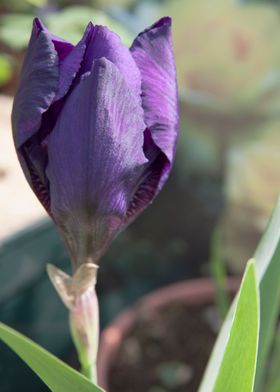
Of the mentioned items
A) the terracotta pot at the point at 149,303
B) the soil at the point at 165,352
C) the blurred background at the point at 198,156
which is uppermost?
the blurred background at the point at 198,156

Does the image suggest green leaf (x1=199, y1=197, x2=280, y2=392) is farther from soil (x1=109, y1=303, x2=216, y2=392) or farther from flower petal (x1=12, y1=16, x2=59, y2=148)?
soil (x1=109, y1=303, x2=216, y2=392)

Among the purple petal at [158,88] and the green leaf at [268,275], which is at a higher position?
the purple petal at [158,88]

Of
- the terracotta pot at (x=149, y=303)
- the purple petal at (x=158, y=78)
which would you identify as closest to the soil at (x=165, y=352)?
the terracotta pot at (x=149, y=303)

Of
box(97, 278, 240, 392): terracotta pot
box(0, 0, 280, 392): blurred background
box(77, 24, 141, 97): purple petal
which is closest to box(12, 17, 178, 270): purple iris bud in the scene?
box(77, 24, 141, 97): purple petal

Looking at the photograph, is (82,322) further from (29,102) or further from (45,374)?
(29,102)

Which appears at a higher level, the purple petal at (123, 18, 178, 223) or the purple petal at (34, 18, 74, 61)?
Answer: the purple petal at (34, 18, 74, 61)

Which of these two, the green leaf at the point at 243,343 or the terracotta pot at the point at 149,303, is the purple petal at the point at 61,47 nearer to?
the green leaf at the point at 243,343
